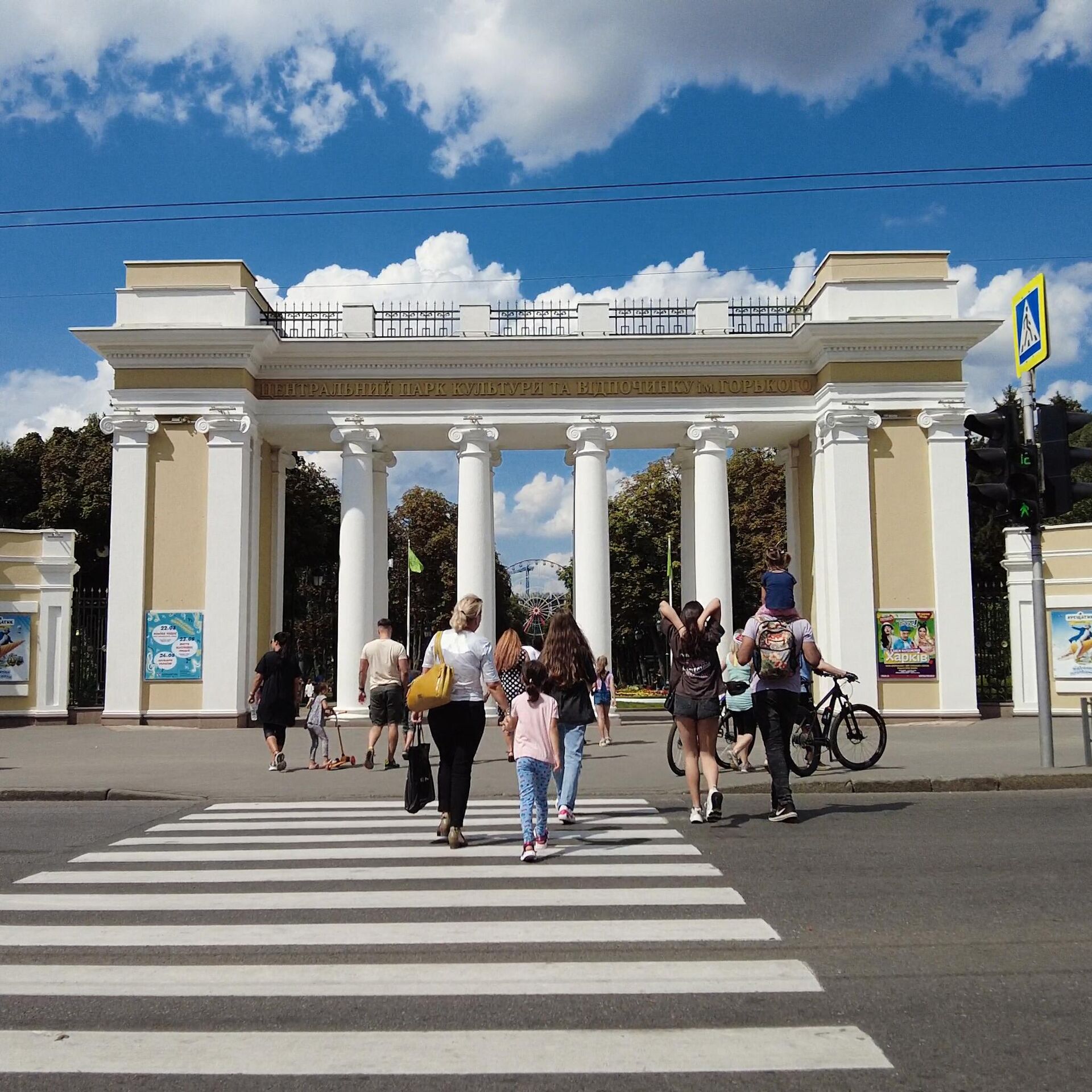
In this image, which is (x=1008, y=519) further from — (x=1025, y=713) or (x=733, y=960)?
(x=1025, y=713)

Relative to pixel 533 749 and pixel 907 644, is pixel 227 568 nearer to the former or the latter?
pixel 907 644

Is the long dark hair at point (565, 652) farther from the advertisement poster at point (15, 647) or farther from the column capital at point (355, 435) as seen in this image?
the advertisement poster at point (15, 647)

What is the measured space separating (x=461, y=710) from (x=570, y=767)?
1.81 m

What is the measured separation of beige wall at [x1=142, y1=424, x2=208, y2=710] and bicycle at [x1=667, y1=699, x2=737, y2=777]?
12345 mm

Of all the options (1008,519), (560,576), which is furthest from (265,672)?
(560,576)

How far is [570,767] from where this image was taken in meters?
9.46

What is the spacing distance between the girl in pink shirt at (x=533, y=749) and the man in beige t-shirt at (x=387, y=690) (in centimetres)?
601

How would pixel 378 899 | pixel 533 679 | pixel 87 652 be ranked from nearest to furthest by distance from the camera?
1. pixel 378 899
2. pixel 533 679
3. pixel 87 652

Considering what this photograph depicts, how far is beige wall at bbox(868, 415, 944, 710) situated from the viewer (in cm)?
2194

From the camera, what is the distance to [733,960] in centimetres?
510

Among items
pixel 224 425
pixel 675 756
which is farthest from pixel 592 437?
pixel 675 756

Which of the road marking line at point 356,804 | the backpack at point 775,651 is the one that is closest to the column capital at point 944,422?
the road marking line at point 356,804

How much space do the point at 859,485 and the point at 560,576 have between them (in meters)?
43.0

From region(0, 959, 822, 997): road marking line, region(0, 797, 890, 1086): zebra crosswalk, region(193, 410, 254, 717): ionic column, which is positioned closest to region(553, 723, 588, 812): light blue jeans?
region(0, 797, 890, 1086): zebra crosswalk
